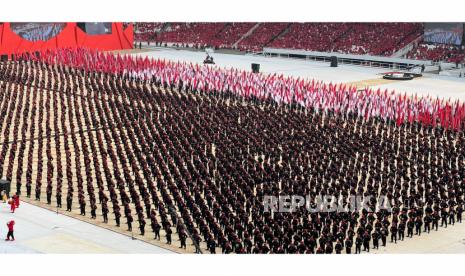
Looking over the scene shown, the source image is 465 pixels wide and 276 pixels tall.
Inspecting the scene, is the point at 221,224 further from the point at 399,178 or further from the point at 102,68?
the point at 102,68

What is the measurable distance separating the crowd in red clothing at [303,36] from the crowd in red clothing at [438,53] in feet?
6.51

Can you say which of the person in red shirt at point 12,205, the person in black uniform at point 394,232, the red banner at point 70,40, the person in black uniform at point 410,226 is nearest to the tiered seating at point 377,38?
the red banner at point 70,40

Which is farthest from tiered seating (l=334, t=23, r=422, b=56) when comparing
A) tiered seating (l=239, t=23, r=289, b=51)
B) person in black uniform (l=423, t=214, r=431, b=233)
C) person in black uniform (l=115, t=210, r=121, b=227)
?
person in black uniform (l=115, t=210, r=121, b=227)

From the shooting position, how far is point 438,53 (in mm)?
58531

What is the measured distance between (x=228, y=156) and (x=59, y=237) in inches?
343

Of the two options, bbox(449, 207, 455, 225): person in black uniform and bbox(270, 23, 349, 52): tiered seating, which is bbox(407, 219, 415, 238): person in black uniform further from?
bbox(270, 23, 349, 52): tiered seating

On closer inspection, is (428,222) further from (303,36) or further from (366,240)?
(303,36)

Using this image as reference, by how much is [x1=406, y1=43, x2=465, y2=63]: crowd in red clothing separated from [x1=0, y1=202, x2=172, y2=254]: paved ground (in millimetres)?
38997

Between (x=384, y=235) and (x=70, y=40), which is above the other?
(x=70, y=40)

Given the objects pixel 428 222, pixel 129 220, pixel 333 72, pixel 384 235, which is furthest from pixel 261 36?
pixel 384 235

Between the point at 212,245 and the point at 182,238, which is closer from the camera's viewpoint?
the point at 212,245

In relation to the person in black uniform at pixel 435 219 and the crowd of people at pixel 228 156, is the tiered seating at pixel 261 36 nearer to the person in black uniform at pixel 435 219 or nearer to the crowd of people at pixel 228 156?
the crowd of people at pixel 228 156

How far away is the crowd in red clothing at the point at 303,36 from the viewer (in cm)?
6366

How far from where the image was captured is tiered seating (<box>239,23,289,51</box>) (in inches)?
2751
